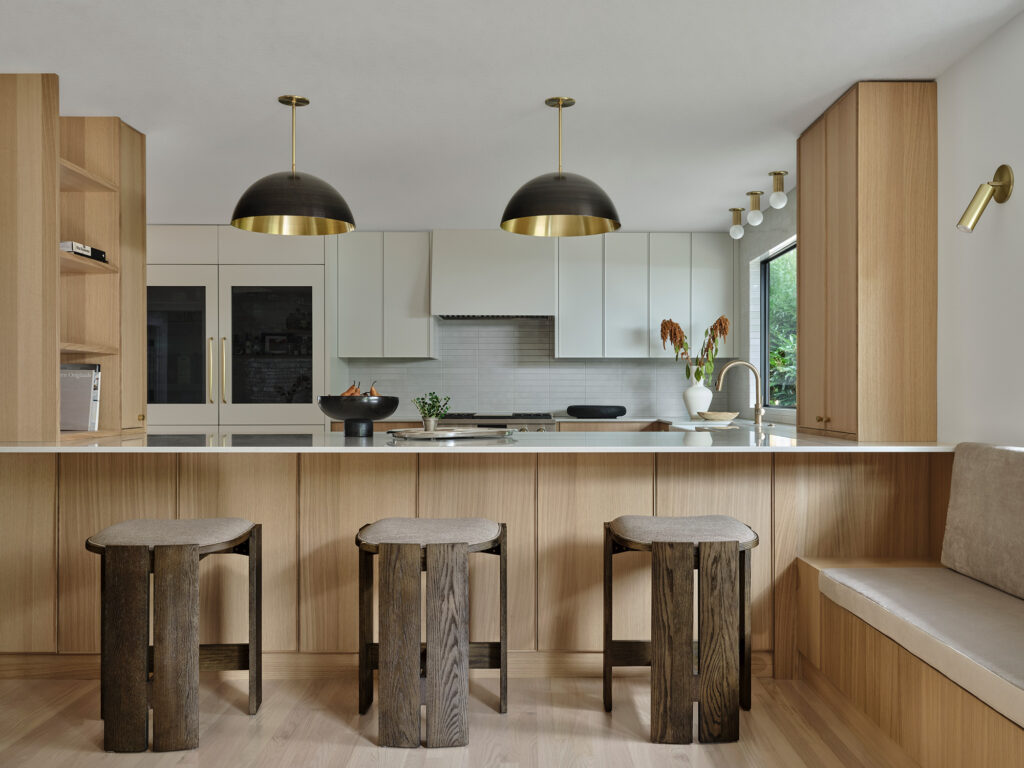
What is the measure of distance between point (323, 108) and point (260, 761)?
2.40 m

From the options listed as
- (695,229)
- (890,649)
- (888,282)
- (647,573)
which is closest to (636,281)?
(695,229)

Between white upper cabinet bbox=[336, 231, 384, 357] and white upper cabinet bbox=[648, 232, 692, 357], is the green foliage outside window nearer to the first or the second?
white upper cabinet bbox=[648, 232, 692, 357]

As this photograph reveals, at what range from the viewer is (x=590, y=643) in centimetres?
285

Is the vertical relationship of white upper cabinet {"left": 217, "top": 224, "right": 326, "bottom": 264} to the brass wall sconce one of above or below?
above

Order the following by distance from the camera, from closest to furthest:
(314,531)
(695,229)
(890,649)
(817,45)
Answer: (890,649) < (817,45) < (314,531) < (695,229)

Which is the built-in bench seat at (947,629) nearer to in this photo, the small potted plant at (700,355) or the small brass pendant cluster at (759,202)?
the small brass pendant cluster at (759,202)

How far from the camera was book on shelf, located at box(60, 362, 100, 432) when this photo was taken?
315 centimetres

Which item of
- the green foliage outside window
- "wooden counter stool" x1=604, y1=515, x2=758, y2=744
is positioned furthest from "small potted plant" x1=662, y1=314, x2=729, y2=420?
"wooden counter stool" x1=604, y1=515, x2=758, y2=744

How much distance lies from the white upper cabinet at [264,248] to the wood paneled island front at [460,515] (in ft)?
8.99

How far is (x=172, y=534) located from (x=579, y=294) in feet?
12.3

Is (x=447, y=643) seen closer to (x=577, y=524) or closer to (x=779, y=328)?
(x=577, y=524)

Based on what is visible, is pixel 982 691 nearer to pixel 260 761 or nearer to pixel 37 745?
pixel 260 761

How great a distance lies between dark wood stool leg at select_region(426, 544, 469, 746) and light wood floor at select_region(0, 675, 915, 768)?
0.08 meters

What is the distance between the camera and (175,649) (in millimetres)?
2262
